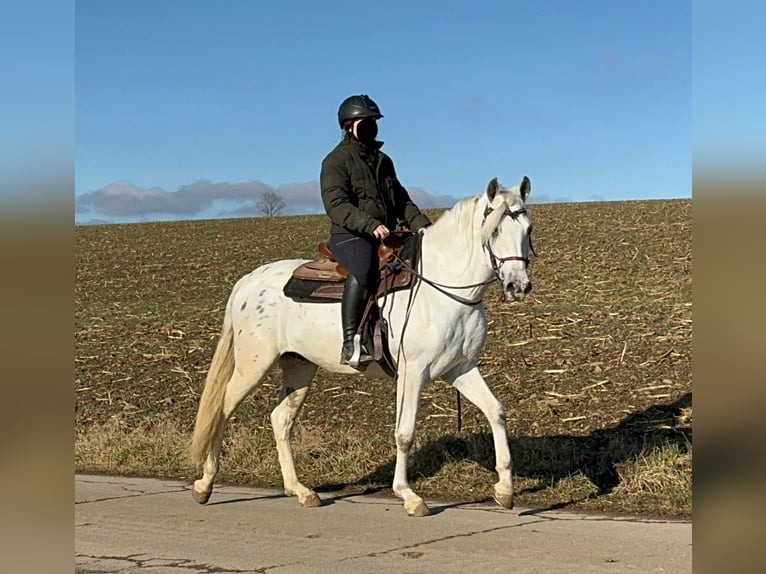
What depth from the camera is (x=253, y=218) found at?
57.1 meters

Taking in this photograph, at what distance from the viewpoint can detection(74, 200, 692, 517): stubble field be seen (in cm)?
895

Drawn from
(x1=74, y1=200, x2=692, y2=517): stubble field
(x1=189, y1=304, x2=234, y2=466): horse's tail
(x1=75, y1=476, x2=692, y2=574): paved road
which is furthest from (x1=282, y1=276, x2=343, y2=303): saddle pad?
(x1=74, y1=200, x2=692, y2=517): stubble field

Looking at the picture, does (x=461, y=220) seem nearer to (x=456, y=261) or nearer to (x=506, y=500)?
(x=456, y=261)

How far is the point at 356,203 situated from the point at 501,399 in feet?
15.6

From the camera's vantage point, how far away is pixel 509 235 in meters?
7.45

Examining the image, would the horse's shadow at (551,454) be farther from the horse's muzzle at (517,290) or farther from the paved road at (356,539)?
the horse's muzzle at (517,290)

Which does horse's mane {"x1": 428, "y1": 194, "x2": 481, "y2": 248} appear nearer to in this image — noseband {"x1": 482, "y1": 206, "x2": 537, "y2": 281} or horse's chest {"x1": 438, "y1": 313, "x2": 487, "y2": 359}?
noseband {"x1": 482, "y1": 206, "x2": 537, "y2": 281}

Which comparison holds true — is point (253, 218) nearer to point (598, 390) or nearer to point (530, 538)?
point (598, 390)

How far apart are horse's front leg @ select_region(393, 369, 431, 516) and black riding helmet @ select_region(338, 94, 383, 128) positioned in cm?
221

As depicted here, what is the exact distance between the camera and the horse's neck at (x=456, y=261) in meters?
7.90

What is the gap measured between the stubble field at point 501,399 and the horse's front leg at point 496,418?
21.4 inches
